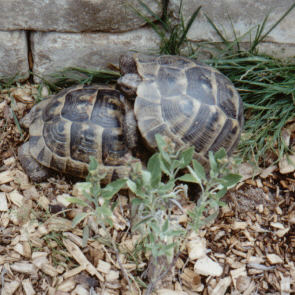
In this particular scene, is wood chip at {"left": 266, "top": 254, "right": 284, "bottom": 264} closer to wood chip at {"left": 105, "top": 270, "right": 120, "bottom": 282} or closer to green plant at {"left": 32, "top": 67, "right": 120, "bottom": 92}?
wood chip at {"left": 105, "top": 270, "right": 120, "bottom": 282}

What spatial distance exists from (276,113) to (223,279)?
3.74 ft

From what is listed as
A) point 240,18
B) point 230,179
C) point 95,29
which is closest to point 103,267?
point 230,179

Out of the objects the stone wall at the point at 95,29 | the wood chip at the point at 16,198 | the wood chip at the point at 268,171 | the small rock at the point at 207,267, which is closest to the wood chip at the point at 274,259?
the small rock at the point at 207,267

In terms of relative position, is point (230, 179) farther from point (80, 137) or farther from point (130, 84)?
point (80, 137)

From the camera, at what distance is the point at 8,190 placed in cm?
248

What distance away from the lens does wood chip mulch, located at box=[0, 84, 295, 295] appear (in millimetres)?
2174

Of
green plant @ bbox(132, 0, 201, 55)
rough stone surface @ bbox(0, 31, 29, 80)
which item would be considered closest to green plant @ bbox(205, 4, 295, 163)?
green plant @ bbox(132, 0, 201, 55)

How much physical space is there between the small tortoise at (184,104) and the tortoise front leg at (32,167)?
2.25 feet

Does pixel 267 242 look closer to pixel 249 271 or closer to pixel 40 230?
pixel 249 271

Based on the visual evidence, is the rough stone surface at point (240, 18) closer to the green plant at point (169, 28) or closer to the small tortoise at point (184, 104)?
the green plant at point (169, 28)

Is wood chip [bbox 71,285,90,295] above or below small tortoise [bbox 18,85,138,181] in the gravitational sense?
below

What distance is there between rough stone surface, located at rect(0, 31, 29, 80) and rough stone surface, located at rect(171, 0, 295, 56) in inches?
38.0

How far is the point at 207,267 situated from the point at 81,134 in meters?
1.02

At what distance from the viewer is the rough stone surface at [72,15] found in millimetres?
2426
